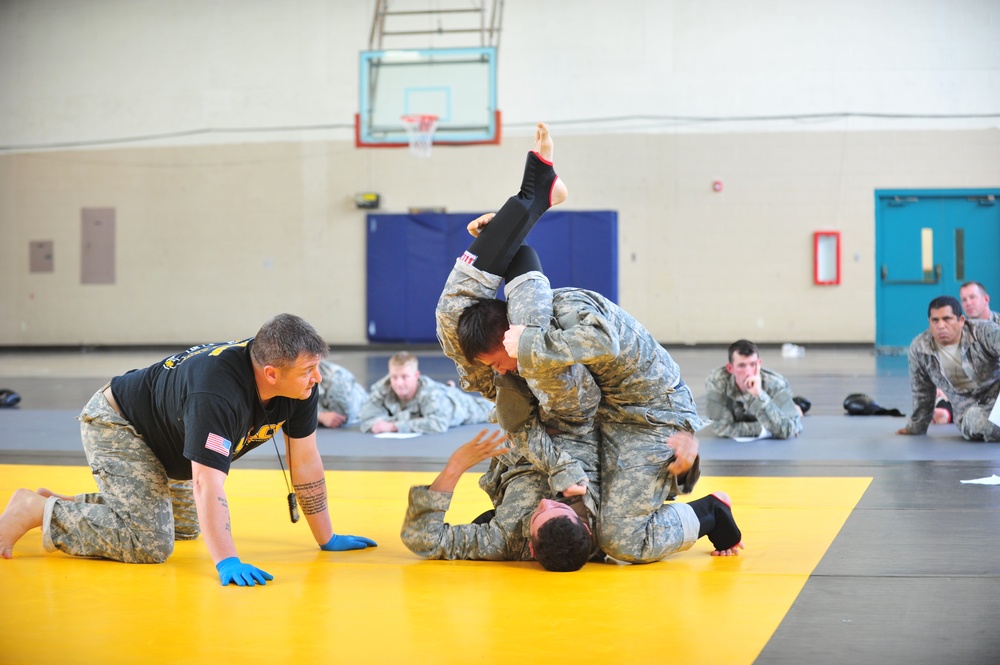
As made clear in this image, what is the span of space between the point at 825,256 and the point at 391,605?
A: 15.6 m

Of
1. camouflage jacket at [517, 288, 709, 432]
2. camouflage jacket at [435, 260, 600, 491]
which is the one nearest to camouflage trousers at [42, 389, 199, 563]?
camouflage jacket at [435, 260, 600, 491]

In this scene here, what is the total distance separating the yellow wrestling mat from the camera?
278 centimetres

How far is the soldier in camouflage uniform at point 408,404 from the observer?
780 centimetres

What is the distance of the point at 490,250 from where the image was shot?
12.3ft

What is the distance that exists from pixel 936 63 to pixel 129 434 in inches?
661

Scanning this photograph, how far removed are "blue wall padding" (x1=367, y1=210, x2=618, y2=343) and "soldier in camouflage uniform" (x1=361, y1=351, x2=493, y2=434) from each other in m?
9.52

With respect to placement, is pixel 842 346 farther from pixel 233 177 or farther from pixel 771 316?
pixel 233 177

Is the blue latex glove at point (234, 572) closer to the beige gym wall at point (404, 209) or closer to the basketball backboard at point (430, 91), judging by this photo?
the basketball backboard at point (430, 91)

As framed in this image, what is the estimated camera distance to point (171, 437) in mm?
3781

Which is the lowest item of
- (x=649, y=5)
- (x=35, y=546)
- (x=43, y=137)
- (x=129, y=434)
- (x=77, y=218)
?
(x=35, y=546)

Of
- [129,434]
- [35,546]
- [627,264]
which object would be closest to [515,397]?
[129,434]

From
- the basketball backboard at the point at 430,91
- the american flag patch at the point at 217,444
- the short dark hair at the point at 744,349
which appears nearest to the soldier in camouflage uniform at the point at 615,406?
the american flag patch at the point at 217,444

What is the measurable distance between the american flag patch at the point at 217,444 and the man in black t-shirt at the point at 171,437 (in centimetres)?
1

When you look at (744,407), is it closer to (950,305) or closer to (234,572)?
(950,305)
